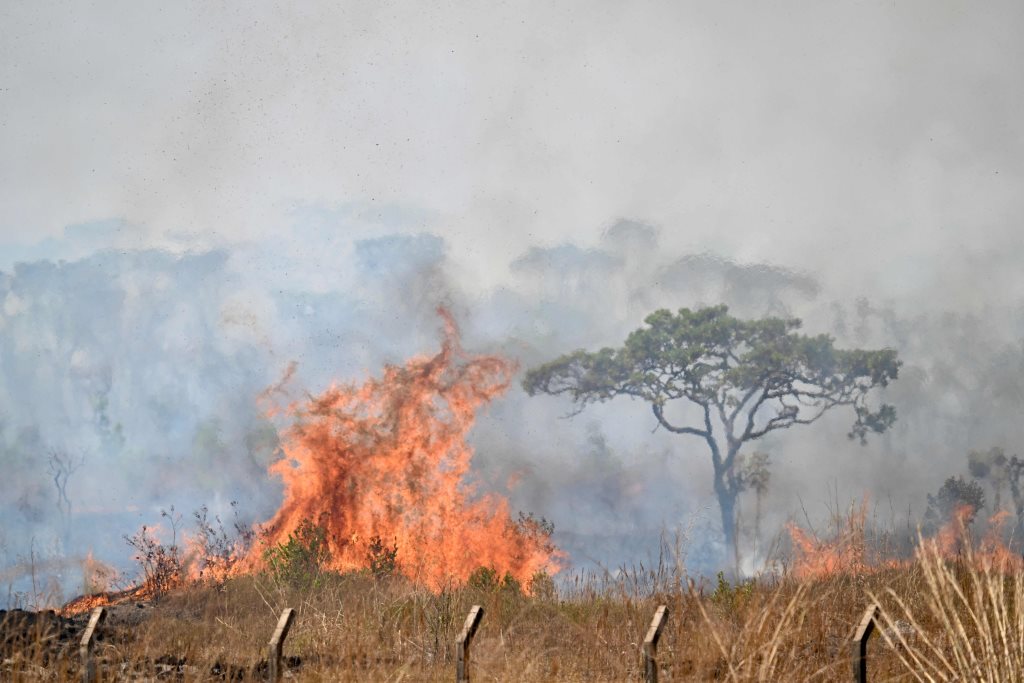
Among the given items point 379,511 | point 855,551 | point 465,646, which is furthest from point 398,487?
point 465,646

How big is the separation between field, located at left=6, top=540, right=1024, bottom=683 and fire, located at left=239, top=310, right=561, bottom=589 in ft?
12.9

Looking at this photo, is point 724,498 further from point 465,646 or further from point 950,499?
point 465,646

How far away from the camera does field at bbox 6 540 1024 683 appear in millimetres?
8930

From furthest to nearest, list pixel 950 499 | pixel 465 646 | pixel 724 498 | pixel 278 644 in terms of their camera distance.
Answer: pixel 950 499
pixel 724 498
pixel 278 644
pixel 465 646

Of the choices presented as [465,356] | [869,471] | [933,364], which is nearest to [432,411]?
[465,356]

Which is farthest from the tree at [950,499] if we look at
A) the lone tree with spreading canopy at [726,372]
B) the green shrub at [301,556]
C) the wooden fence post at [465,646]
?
the wooden fence post at [465,646]

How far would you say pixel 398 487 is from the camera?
22.2m

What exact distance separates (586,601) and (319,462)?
9.37 metres

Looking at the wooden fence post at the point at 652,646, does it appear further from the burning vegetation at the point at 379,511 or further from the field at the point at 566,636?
the burning vegetation at the point at 379,511

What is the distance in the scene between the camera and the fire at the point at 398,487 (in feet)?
68.5

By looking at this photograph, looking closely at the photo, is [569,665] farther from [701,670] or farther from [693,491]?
[693,491]

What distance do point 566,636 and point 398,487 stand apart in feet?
30.7

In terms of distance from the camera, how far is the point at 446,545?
21.9 metres

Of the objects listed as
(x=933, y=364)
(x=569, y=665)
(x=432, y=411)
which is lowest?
(x=569, y=665)
